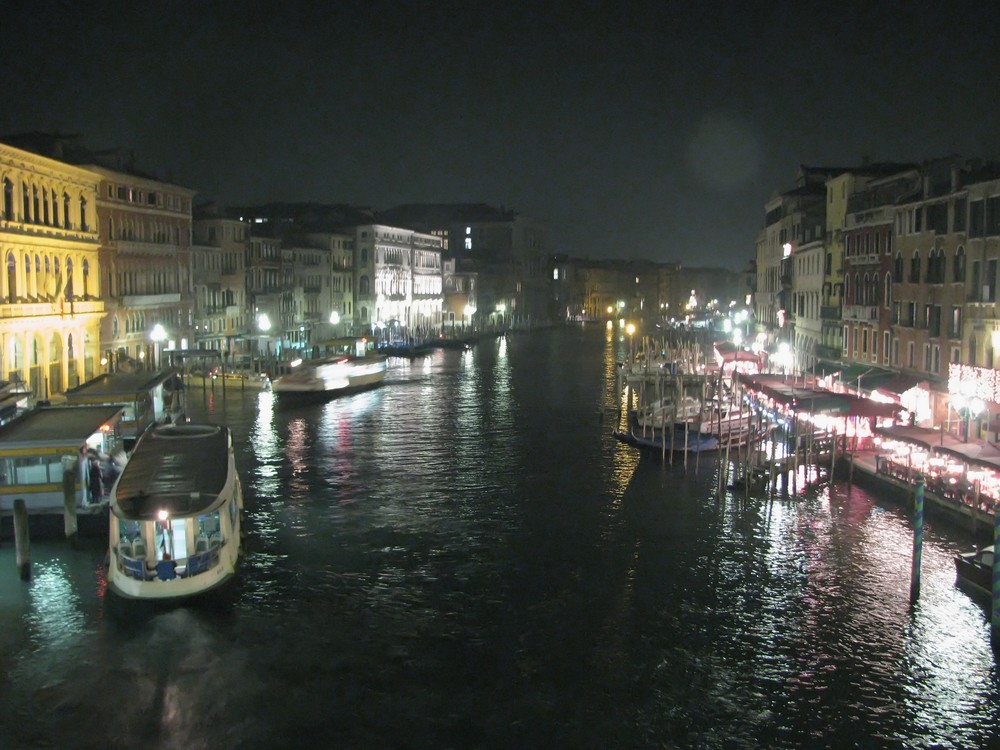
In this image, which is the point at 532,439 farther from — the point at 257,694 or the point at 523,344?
the point at 523,344

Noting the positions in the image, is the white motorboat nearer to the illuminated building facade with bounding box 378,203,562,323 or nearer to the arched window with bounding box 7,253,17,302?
the arched window with bounding box 7,253,17,302

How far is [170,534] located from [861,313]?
956 inches

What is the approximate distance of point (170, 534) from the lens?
14.2 m

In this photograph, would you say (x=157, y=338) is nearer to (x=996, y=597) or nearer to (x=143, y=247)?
(x=143, y=247)

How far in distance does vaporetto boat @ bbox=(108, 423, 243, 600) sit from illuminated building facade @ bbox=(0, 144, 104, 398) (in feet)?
43.6

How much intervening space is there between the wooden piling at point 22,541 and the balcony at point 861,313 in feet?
79.2

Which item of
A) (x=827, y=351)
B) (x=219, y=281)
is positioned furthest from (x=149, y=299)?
(x=827, y=351)

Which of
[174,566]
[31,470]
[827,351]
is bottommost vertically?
[174,566]

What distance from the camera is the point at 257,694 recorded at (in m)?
11.8

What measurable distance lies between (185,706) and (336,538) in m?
6.56

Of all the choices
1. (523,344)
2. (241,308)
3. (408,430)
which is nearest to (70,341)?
(408,430)

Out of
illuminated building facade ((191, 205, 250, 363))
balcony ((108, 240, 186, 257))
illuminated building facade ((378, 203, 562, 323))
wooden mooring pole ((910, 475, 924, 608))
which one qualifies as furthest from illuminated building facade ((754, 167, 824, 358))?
illuminated building facade ((378, 203, 562, 323))

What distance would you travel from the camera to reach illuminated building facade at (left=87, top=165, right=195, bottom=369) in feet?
121

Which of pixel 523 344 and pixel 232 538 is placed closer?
pixel 232 538
